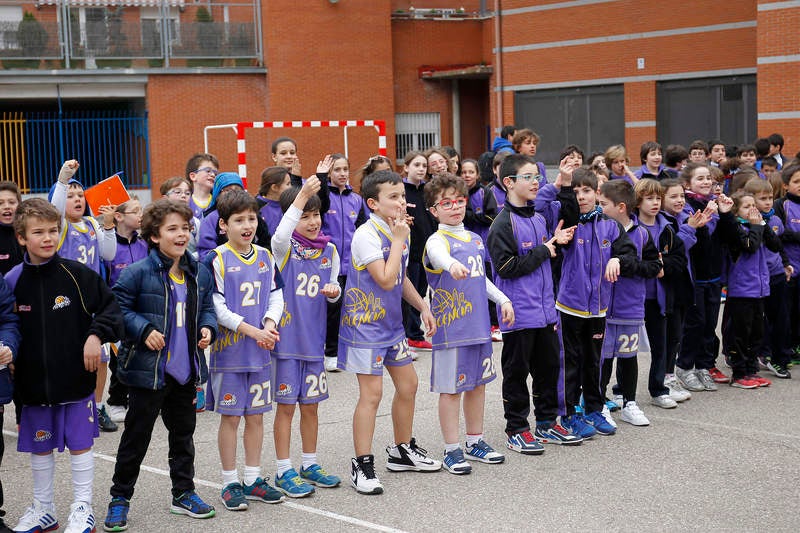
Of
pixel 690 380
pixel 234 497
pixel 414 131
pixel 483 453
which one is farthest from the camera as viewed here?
pixel 414 131

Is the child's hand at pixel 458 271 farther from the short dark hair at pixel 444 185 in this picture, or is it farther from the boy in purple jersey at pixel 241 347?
the boy in purple jersey at pixel 241 347

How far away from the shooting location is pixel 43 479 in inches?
212

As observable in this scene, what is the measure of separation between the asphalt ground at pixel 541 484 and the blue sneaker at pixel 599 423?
0.23 feet

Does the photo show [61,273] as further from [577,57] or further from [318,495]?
[577,57]

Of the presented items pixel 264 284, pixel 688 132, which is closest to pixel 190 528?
pixel 264 284

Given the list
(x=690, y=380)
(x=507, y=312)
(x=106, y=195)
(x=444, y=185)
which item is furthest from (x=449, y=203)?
(x=690, y=380)

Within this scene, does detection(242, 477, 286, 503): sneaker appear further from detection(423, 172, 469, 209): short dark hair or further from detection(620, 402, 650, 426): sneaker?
detection(620, 402, 650, 426): sneaker

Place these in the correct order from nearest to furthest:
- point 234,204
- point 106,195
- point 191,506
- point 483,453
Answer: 1. point 191,506
2. point 234,204
3. point 483,453
4. point 106,195

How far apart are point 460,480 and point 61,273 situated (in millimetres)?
2709

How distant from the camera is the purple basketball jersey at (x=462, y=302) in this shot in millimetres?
6406

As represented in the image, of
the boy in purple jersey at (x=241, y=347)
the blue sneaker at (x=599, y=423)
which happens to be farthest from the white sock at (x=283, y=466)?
the blue sneaker at (x=599, y=423)

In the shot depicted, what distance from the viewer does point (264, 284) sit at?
5.87 metres

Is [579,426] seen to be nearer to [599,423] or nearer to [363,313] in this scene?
[599,423]

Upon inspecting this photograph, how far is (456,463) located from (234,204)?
2.16 meters
